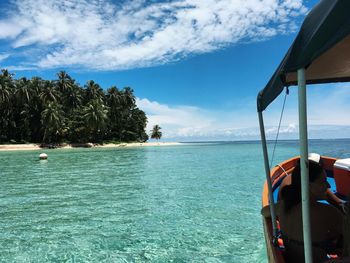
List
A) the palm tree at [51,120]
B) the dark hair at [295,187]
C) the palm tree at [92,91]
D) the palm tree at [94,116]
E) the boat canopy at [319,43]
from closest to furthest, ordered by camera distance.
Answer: the boat canopy at [319,43], the dark hair at [295,187], the palm tree at [51,120], the palm tree at [94,116], the palm tree at [92,91]

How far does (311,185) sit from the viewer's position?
8.70ft

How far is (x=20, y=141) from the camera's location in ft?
190

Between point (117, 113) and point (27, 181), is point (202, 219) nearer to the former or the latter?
point (27, 181)

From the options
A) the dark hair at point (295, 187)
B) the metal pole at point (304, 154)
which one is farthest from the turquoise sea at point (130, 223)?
the metal pole at point (304, 154)

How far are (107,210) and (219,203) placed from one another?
3856mm

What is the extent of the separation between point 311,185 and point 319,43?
1365mm

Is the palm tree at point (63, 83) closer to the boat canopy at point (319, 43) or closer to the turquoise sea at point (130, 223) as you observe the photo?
the turquoise sea at point (130, 223)

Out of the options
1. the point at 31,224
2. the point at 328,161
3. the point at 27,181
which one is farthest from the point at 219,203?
the point at 27,181

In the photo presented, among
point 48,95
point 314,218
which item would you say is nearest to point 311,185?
point 314,218

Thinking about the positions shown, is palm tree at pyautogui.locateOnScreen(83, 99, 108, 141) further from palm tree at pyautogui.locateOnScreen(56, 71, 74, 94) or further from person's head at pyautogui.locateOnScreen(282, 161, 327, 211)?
person's head at pyautogui.locateOnScreen(282, 161, 327, 211)

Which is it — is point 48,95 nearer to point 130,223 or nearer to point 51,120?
point 51,120

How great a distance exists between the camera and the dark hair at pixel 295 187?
262 cm

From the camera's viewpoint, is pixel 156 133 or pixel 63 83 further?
pixel 156 133

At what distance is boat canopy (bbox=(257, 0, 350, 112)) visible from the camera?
1656mm
